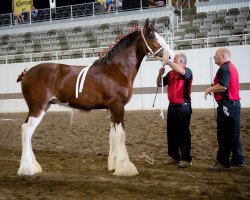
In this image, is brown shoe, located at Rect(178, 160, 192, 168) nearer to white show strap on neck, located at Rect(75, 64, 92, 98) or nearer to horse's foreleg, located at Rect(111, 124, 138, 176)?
horse's foreleg, located at Rect(111, 124, 138, 176)

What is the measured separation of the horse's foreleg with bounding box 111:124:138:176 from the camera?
5.15 meters

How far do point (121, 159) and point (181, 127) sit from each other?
46.2 inches

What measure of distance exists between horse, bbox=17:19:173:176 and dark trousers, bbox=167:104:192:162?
84 centimetres

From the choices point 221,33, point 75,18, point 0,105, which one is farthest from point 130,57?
point 75,18

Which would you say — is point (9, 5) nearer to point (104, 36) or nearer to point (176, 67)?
point (104, 36)

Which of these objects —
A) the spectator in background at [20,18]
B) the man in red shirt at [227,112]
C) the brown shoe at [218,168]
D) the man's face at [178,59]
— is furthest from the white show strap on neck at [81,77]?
the spectator in background at [20,18]

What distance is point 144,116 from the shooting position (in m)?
12.5

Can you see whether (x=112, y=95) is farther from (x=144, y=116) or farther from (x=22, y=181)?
(x=144, y=116)

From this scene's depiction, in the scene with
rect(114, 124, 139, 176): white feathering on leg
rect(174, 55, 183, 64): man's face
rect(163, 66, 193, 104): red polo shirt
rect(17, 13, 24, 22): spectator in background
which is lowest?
rect(114, 124, 139, 176): white feathering on leg

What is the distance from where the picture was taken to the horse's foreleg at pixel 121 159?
5.15 meters

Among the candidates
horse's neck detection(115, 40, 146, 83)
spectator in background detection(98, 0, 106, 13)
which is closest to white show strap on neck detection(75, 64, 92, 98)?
horse's neck detection(115, 40, 146, 83)

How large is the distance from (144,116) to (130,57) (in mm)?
7068

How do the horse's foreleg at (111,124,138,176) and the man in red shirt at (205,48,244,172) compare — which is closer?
the horse's foreleg at (111,124,138,176)

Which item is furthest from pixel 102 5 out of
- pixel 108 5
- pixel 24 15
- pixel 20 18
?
pixel 20 18
